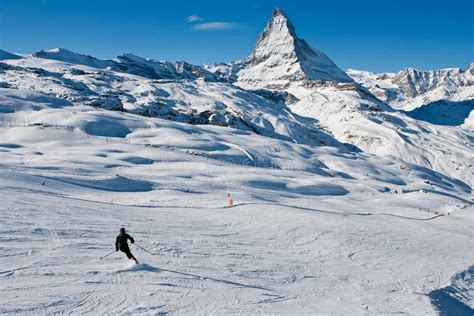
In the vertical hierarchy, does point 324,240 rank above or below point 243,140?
below

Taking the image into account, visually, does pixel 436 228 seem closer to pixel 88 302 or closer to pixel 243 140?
pixel 88 302

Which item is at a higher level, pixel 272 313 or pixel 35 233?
pixel 35 233

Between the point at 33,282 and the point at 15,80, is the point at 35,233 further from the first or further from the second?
the point at 15,80

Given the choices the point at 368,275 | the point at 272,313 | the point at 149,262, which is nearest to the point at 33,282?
the point at 149,262

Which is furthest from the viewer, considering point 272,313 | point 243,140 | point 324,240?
point 243,140

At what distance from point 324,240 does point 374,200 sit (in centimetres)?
3249

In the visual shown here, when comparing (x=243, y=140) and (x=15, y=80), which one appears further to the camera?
(x=15, y=80)

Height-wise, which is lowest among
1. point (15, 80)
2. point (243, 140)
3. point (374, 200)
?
point (374, 200)

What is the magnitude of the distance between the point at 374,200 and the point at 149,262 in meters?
42.7

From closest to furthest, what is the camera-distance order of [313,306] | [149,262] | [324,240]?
1. [313,306]
2. [149,262]
3. [324,240]

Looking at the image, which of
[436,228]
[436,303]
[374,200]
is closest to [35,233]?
[436,303]

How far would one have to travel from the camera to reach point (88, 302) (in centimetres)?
1187

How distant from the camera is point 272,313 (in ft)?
42.9

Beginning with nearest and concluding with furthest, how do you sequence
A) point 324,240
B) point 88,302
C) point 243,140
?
point 88,302 < point 324,240 < point 243,140
